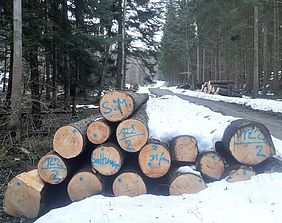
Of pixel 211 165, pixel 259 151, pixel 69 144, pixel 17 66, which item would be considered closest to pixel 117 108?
pixel 69 144

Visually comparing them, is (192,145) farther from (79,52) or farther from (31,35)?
(79,52)

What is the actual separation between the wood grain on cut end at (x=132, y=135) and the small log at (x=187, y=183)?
0.81 meters

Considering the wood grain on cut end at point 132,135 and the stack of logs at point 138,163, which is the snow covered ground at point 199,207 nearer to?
the stack of logs at point 138,163

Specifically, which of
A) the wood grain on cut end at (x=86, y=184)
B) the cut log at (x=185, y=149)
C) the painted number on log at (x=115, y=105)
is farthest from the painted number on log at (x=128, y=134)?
the wood grain on cut end at (x=86, y=184)

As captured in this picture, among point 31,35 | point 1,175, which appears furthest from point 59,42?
point 1,175

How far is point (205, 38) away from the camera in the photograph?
37.0m

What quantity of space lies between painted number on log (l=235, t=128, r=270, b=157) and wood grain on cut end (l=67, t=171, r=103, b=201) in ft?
8.06

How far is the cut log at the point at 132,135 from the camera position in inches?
196

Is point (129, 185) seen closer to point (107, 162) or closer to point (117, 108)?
point (107, 162)

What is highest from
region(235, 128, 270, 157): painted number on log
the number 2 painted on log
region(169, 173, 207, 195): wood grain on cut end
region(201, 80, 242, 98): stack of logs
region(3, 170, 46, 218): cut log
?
region(201, 80, 242, 98): stack of logs

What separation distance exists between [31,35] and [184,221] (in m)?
9.57

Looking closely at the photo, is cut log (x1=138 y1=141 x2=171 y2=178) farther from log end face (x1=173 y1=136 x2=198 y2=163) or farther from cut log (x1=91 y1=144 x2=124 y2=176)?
cut log (x1=91 y1=144 x2=124 y2=176)

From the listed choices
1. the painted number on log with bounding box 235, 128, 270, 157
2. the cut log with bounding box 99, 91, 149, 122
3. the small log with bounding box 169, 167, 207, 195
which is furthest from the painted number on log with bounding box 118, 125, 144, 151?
the painted number on log with bounding box 235, 128, 270, 157

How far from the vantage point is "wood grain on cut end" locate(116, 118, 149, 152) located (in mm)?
4988
